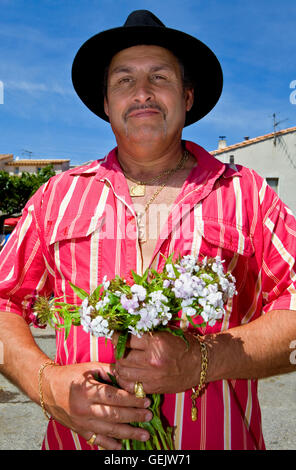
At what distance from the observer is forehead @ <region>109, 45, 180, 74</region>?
6.85 feet

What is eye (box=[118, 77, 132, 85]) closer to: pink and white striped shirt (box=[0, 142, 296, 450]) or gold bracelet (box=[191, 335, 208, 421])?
pink and white striped shirt (box=[0, 142, 296, 450])

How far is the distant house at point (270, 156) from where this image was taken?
24141 mm

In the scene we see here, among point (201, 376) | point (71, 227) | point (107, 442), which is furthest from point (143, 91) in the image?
point (107, 442)

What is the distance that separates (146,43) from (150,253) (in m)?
1.10

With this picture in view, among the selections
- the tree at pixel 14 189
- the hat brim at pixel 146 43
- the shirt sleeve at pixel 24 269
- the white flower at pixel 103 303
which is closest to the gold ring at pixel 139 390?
the white flower at pixel 103 303

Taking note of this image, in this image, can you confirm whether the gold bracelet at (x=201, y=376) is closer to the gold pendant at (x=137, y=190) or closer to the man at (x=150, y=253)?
the man at (x=150, y=253)

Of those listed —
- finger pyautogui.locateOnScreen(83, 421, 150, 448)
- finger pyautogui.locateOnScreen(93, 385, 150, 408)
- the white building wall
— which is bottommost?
finger pyautogui.locateOnScreen(83, 421, 150, 448)

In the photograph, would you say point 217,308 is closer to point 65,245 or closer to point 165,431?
point 165,431

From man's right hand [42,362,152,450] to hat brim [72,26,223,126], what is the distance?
1611mm

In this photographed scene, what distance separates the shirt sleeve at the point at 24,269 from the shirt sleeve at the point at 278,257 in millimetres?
1063

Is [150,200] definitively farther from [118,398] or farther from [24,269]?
[118,398]

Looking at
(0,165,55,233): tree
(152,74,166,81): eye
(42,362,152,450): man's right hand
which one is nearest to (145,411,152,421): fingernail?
(42,362,152,450): man's right hand

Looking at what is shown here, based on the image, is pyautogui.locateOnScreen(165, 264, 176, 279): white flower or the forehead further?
the forehead

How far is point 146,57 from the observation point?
210 centimetres
